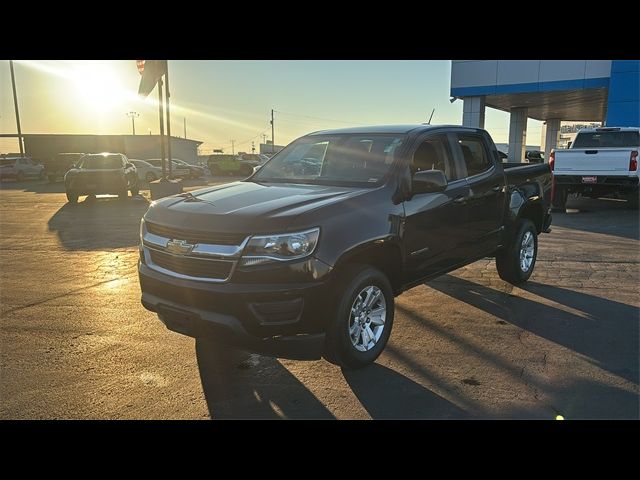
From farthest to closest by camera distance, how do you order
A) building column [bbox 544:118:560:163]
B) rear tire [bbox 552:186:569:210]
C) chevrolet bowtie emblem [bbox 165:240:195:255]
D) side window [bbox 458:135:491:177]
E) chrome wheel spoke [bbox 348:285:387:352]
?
building column [bbox 544:118:560:163]
rear tire [bbox 552:186:569:210]
side window [bbox 458:135:491:177]
chrome wheel spoke [bbox 348:285:387:352]
chevrolet bowtie emblem [bbox 165:240:195:255]

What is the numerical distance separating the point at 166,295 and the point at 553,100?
26.8m

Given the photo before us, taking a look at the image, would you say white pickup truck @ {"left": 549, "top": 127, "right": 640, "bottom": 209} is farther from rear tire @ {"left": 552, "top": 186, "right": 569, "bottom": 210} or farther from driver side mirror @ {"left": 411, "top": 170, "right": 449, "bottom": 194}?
driver side mirror @ {"left": 411, "top": 170, "right": 449, "bottom": 194}

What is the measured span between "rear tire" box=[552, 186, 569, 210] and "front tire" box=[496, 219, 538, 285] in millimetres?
7517

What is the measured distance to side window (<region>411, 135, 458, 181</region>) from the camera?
179 inches

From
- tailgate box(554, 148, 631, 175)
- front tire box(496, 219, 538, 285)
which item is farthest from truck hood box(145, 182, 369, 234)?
tailgate box(554, 148, 631, 175)

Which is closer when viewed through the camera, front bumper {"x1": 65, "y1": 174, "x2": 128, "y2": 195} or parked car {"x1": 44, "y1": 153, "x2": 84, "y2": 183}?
front bumper {"x1": 65, "y1": 174, "x2": 128, "y2": 195}

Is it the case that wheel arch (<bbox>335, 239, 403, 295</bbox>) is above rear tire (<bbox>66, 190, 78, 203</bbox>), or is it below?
above

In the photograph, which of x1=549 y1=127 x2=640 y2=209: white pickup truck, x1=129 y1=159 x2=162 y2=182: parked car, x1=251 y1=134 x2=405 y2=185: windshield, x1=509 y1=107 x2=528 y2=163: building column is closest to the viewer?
x1=251 y1=134 x2=405 y2=185: windshield

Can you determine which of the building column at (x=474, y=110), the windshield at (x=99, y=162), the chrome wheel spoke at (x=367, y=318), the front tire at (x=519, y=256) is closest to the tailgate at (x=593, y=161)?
the front tire at (x=519, y=256)

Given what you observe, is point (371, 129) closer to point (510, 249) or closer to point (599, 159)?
point (510, 249)

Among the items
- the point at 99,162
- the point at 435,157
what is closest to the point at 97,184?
the point at 99,162

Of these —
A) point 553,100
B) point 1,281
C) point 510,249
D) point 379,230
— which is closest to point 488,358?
point 379,230

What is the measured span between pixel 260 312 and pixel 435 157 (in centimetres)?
255

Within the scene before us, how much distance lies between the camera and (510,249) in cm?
596
